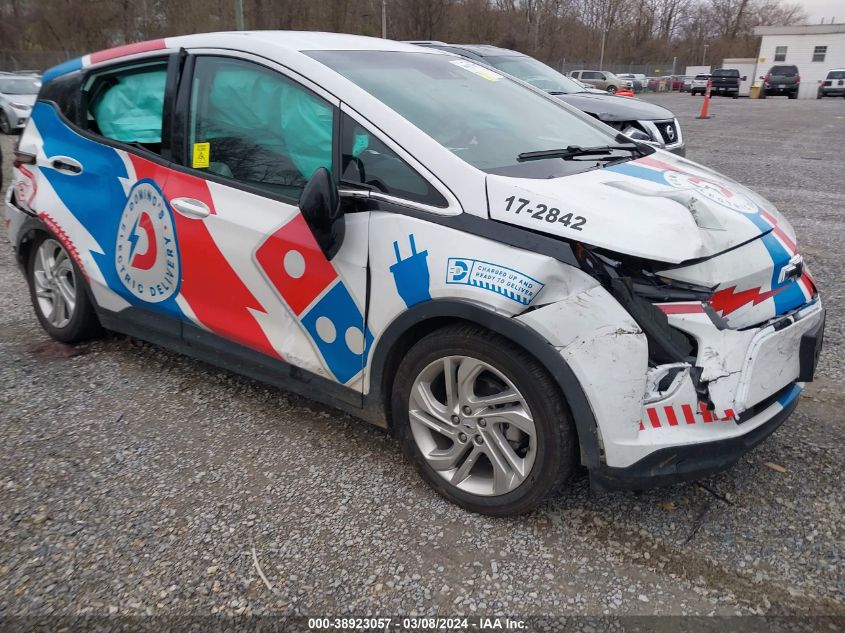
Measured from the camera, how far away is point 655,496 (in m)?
2.71

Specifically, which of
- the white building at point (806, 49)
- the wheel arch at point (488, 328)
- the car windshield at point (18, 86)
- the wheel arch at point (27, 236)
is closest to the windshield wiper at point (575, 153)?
the wheel arch at point (488, 328)

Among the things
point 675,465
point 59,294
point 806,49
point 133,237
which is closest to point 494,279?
point 675,465

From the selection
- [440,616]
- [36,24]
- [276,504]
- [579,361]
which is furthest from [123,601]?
[36,24]

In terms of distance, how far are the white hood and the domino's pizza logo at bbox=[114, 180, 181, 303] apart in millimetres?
1692

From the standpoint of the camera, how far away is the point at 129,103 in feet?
11.5

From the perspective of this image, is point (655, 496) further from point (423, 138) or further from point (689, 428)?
point (423, 138)

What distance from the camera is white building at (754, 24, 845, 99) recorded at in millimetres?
48125

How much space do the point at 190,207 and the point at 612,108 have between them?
6.38 metres

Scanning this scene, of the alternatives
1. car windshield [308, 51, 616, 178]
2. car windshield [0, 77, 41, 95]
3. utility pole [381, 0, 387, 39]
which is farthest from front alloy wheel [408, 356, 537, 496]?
utility pole [381, 0, 387, 39]

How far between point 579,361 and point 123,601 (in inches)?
66.4

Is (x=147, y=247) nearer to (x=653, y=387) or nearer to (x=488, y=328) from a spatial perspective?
(x=488, y=328)

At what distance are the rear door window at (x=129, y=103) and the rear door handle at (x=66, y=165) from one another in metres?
0.20

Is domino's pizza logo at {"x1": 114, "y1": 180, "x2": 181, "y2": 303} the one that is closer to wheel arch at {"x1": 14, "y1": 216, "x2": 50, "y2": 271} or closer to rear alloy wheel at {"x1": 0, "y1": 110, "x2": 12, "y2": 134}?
wheel arch at {"x1": 14, "y1": 216, "x2": 50, "y2": 271}

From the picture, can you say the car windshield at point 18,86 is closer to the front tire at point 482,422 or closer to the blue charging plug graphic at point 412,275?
the blue charging plug graphic at point 412,275
